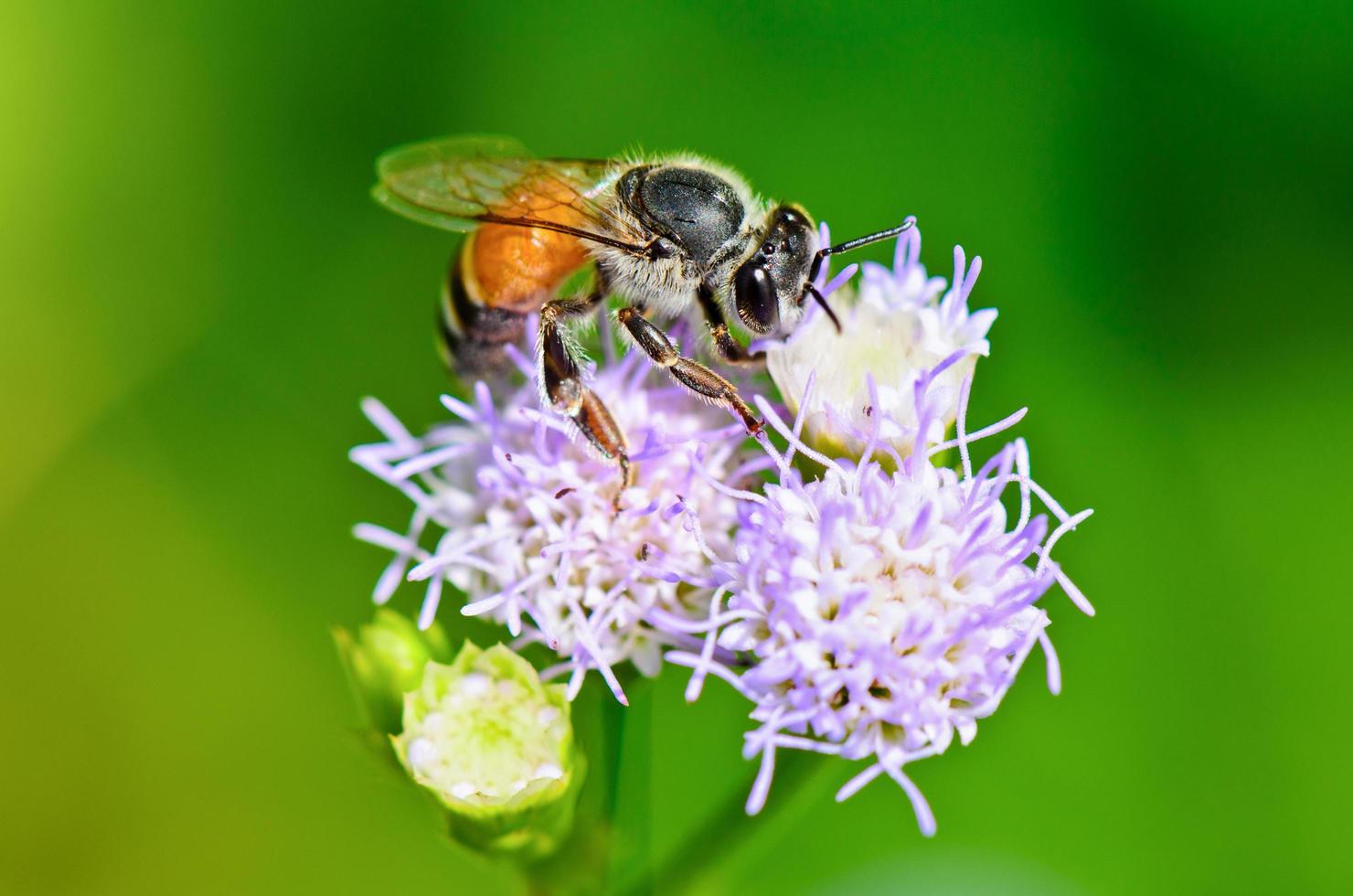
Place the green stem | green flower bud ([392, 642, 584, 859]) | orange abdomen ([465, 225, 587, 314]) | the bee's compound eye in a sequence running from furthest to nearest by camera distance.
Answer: orange abdomen ([465, 225, 587, 314])
the green stem
the bee's compound eye
green flower bud ([392, 642, 584, 859])

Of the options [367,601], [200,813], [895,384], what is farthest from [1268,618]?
[200,813]

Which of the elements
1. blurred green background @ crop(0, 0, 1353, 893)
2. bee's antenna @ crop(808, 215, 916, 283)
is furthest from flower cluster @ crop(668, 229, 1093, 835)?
blurred green background @ crop(0, 0, 1353, 893)

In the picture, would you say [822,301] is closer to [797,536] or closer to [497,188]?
[797,536]

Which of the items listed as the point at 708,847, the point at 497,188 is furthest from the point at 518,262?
the point at 708,847

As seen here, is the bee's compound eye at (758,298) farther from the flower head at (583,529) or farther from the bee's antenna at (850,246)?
the flower head at (583,529)

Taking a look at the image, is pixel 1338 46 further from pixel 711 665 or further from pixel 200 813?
pixel 200 813

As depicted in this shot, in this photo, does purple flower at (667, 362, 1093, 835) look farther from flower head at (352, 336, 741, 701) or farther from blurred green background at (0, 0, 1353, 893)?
blurred green background at (0, 0, 1353, 893)
